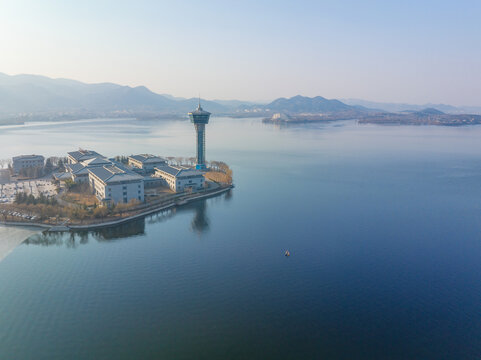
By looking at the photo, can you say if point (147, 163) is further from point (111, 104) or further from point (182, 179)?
point (111, 104)

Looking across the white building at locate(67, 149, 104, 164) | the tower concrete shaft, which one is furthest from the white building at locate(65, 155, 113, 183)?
the tower concrete shaft

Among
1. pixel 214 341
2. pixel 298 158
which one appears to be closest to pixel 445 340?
pixel 214 341

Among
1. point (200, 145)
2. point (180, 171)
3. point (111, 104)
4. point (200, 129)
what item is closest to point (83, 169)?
point (180, 171)

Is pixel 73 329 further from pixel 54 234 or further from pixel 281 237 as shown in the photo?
pixel 281 237

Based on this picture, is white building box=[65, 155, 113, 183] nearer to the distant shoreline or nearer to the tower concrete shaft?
the distant shoreline

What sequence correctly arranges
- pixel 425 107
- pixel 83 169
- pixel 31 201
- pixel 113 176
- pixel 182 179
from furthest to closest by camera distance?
pixel 425 107, pixel 83 169, pixel 182 179, pixel 113 176, pixel 31 201
